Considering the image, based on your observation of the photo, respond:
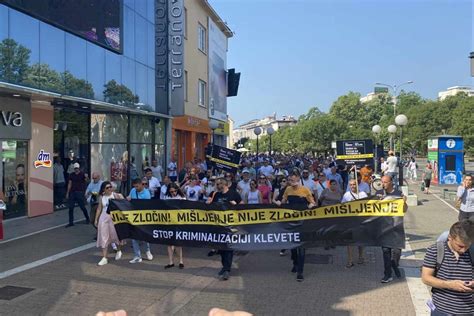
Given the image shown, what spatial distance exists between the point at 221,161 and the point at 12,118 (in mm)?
6825

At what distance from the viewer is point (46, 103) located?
15180mm

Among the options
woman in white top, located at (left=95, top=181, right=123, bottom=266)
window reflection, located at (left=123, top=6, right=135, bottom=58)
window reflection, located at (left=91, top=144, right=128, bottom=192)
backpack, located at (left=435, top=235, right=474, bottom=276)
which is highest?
window reflection, located at (left=123, top=6, right=135, bottom=58)

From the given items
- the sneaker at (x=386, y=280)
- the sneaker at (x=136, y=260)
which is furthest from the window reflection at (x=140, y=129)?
the sneaker at (x=386, y=280)

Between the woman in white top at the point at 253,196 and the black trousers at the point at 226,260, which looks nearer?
the black trousers at the point at 226,260

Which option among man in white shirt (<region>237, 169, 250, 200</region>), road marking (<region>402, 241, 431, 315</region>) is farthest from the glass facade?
road marking (<region>402, 241, 431, 315</region>)

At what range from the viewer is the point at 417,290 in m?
7.39

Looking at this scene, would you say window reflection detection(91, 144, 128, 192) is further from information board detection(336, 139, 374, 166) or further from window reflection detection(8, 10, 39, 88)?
information board detection(336, 139, 374, 166)

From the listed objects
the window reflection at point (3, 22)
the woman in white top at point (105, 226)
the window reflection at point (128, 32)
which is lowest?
the woman in white top at point (105, 226)

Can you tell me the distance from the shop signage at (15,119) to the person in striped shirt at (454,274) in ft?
42.3

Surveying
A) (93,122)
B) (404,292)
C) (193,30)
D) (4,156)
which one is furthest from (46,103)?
(193,30)

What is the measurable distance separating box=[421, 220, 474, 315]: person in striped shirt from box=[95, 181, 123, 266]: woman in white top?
6645 mm

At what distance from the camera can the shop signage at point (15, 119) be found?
1343cm

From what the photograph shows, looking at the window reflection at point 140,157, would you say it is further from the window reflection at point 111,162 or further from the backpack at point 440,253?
the backpack at point 440,253

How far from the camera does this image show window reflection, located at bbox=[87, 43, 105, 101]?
16.7 metres
